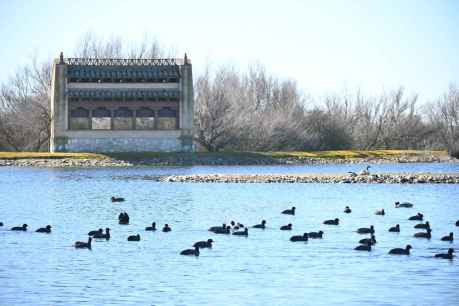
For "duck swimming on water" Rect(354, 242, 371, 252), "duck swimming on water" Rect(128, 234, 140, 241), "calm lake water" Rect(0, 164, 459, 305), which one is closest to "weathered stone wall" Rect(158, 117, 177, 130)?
"calm lake water" Rect(0, 164, 459, 305)

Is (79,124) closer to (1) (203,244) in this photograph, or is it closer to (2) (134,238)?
(2) (134,238)

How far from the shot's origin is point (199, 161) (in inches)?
4198

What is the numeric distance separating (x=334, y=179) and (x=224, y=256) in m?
37.4

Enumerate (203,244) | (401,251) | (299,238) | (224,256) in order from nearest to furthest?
(401,251) → (224,256) → (203,244) → (299,238)

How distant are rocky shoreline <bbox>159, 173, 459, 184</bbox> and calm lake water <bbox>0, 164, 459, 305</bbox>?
7798mm

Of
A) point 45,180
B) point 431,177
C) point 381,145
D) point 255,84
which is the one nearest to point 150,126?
point 255,84

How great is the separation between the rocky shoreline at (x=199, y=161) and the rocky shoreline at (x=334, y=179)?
89.7 ft

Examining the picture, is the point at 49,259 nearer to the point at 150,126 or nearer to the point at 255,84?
the point at 150,126

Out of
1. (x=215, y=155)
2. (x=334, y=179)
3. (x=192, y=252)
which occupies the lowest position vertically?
(x=192, y=252)

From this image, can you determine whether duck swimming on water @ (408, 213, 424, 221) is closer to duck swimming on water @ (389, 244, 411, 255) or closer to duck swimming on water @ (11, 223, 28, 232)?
duck swimming on water @ (389, 244, 411, 255)

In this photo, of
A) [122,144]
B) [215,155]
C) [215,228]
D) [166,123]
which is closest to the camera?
[215,228]

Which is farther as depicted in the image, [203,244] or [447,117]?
[447,117]

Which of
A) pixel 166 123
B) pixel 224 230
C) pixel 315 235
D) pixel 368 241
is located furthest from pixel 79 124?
pixel 368 241

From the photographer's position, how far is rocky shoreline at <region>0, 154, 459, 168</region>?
102 metres
